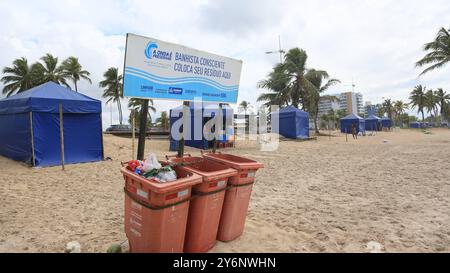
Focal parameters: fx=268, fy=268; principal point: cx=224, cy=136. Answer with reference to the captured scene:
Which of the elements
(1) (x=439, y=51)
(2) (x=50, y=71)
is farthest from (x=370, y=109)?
(2) (x=50, y=71)

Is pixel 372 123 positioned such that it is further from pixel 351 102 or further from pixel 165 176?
pixel 351 102

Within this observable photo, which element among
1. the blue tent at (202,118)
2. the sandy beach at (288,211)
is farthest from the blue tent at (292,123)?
the sandy beach at (288,211)

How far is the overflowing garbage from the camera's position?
2.61m

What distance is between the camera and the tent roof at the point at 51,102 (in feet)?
28.6

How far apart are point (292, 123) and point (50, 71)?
1267 inches

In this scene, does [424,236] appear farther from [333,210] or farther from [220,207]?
[220,207]

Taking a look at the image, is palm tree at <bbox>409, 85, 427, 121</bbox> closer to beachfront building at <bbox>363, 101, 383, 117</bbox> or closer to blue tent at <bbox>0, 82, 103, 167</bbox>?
beachfront building at <bbox>363, 101, 383, 117</bbox>

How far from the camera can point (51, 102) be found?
8.88m

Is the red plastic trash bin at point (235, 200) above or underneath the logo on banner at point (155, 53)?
underneath

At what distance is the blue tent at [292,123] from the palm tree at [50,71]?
2943 centimetres

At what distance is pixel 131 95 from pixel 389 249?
12.6ft

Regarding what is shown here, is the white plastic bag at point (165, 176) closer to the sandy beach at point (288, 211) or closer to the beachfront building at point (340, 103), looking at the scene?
the sandy beach at point (288, 211)

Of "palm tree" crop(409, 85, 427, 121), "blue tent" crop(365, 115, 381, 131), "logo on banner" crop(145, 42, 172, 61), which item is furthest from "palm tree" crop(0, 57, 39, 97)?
"palm tree" crop(409, 85, 427, 121)

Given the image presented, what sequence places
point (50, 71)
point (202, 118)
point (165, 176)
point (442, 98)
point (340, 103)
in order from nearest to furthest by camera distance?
1. point (165, 176)
2. point (202, 118)
3. point (50, 71)
4. point (340, 103)
5. point (442, 98)
